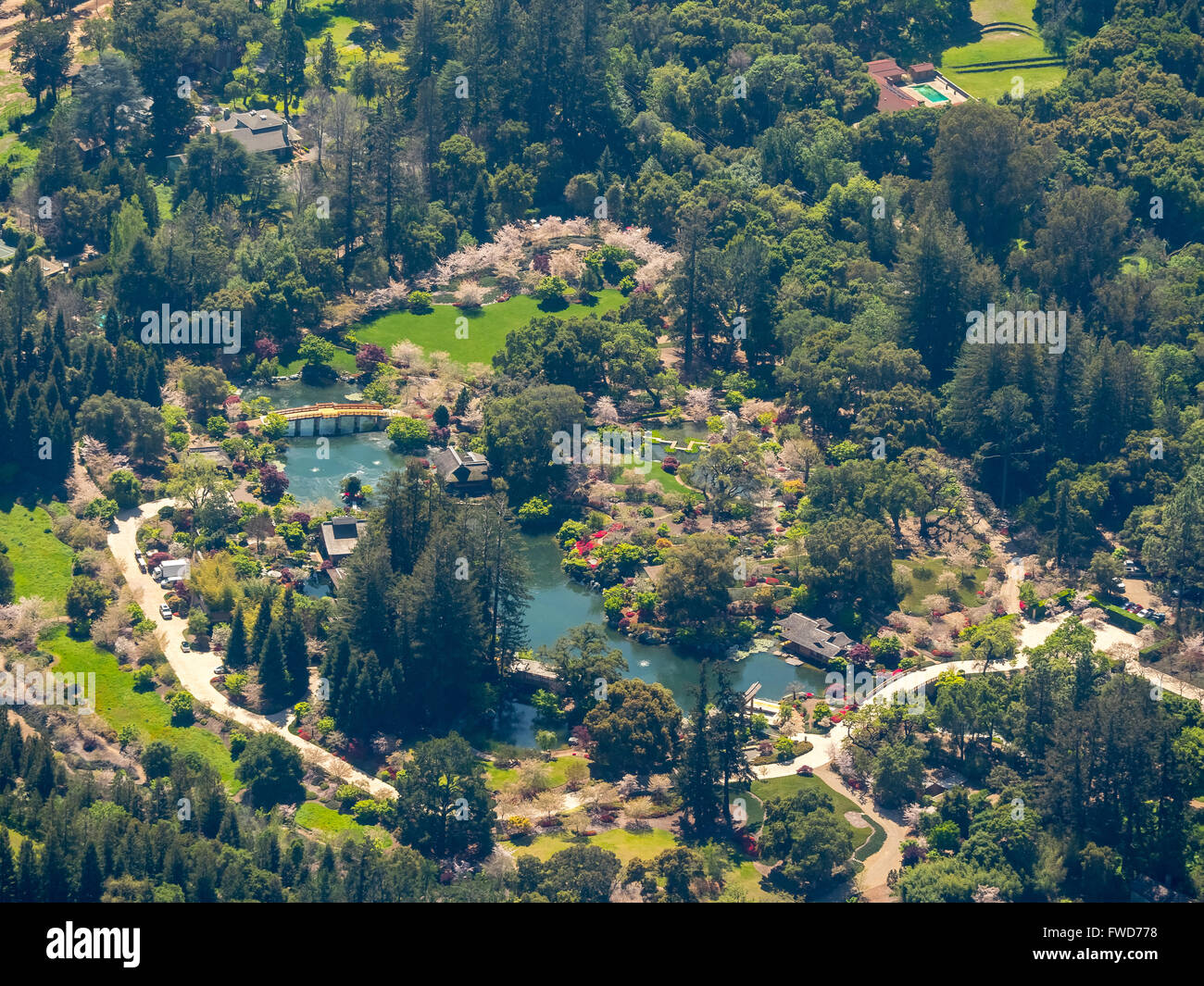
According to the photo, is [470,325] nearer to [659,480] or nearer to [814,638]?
[659,480]

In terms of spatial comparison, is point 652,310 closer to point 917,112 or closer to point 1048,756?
point 917,112

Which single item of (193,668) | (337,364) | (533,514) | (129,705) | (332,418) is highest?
(337,364)

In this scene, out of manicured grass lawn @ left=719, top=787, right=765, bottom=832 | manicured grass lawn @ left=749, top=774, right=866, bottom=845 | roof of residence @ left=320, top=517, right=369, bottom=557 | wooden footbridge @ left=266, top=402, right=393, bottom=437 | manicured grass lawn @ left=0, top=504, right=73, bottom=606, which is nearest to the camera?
manicured grass lawn @ left=719, top=787, right=765, bottom=832

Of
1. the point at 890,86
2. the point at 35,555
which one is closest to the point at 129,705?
the point at 35,555

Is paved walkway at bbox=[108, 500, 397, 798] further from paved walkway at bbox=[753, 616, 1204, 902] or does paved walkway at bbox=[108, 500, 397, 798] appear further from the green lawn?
the green lawn

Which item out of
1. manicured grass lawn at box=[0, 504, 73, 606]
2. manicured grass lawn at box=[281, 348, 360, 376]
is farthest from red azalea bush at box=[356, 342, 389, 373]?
manicured grass lawn at box=[0, 504, 73, 606]
